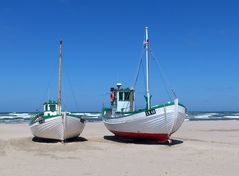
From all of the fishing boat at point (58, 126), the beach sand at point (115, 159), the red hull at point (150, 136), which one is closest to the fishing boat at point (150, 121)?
the red hull at point (150, 136)

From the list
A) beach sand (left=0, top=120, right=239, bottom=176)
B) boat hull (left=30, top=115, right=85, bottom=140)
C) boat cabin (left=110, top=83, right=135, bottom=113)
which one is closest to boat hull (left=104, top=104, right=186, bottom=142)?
beach sand (left=0, top=120, right=239, bottom=176)

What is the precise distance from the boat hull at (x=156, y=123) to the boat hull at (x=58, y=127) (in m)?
2.70

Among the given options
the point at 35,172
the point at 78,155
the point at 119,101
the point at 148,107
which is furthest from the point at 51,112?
the point at 35,172

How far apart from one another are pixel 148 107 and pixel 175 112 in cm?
146

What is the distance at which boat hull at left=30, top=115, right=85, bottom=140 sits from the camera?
805 inches

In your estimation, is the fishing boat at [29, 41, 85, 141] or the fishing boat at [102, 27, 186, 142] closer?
the fishing boat at [102, 27, 186, 142]

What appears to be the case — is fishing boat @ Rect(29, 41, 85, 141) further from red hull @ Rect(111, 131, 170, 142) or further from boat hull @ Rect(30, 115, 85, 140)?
red hull @ Rect(111, 131, 170, 142)

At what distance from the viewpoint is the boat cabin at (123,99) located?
23.5 m

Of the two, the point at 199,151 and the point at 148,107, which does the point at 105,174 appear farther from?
the point at 148,107

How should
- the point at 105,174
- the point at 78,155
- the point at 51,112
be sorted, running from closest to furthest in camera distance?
1. the point at 105,174
2. the point at 78,155
3. the point at 51,112

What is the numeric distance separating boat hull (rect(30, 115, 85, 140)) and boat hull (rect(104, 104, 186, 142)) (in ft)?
8.85

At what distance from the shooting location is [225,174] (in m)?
11.9

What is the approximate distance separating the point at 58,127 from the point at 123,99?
473 cm

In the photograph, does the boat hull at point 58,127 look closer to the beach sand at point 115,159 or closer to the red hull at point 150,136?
the beach sand at point 115,159
